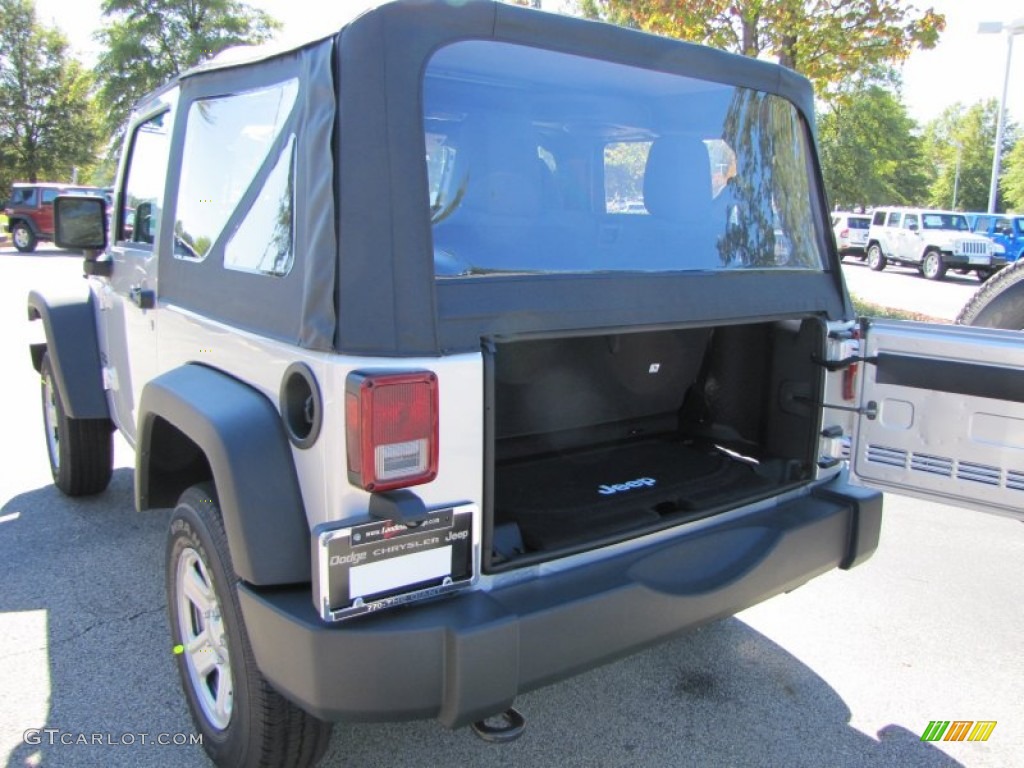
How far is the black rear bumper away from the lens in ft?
6.05

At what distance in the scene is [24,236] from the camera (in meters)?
23.7

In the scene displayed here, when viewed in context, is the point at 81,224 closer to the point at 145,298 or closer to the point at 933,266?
the point at 145,298

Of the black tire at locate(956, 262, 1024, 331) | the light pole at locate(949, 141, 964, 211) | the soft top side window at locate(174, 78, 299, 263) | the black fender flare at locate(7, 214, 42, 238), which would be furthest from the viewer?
the light pole at locate(949, 141, 964, 211)

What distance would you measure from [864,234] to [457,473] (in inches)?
1080

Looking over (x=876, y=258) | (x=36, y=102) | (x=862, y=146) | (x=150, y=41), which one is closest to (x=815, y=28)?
(x=876, y=258)

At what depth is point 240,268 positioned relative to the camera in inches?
93.4

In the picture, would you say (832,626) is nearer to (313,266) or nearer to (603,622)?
(603,622)

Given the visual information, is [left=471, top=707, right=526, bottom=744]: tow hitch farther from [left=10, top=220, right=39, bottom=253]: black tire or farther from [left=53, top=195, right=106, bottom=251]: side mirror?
[left=10, top=220, right=39, bottom=253]: black tire

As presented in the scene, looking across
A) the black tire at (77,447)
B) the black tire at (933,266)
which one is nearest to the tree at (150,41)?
the black tire at (933,266)

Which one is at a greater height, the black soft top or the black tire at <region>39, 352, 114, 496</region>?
the black soft top

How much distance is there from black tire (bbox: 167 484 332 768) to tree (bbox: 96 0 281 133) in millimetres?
29814

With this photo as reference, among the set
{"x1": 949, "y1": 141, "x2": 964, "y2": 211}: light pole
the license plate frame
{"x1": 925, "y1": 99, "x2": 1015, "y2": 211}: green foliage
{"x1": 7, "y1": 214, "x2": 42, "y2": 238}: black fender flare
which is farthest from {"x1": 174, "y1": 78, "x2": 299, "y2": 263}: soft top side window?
{"x1": 925, "y1": 99, "x2": 1015, "y2": 211}: green foliage

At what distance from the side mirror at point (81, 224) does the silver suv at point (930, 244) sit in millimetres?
22479

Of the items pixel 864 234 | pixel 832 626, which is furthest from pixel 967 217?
pixel 832 626
